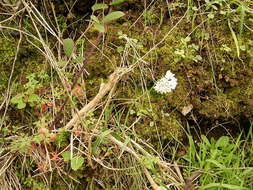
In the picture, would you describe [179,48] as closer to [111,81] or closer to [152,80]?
[152,80]

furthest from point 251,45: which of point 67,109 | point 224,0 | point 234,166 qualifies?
point 67,109

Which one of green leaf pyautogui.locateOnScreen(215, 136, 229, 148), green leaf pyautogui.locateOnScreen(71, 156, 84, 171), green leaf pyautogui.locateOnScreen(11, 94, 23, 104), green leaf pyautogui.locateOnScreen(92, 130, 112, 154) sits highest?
green leaf pyautogui.locateOnScreen(11, 94, 23, 104)

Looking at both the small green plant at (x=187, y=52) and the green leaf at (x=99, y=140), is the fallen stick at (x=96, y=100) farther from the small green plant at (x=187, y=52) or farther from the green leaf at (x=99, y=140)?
the small green plant at (x=187, y=52)

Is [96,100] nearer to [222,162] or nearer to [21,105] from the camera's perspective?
[21,105]

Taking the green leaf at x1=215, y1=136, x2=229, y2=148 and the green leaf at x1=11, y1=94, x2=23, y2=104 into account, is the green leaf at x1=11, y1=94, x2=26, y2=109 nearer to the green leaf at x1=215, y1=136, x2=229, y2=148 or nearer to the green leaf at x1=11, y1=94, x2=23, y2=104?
the green leaf at x1=11, y1=94, x2=23, y2=104

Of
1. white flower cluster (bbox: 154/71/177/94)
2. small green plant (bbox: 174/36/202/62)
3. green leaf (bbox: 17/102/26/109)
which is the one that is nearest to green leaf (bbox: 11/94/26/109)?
green leaf (bbox: 17/102/26/109)

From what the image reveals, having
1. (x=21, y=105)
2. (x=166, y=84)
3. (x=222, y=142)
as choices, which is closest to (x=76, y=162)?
(x=21, y=105)
